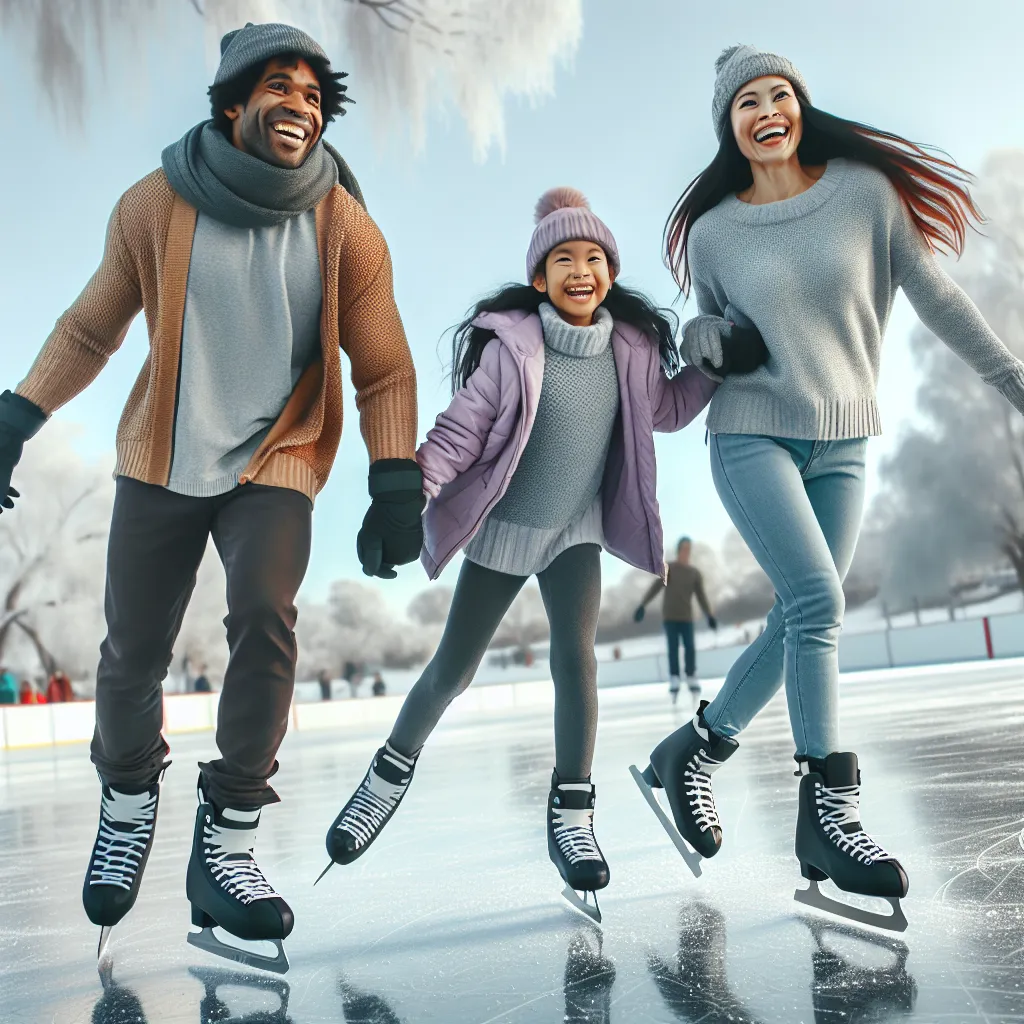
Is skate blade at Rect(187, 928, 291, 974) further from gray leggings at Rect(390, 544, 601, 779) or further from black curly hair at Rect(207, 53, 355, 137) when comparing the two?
black curly hair at Rect(207, 53, 355, 137)

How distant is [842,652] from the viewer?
1428 cm

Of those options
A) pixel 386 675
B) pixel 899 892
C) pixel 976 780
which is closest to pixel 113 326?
pixel 899 892

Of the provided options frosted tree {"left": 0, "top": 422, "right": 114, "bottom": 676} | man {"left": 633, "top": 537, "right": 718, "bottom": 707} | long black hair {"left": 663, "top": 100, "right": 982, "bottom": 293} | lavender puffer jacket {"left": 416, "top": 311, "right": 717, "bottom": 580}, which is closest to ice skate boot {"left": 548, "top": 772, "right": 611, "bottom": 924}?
lavender puffer jacket {"left": 416, "top": 311, "right": 717, "bottom": 580}

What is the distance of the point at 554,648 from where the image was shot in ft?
5.62

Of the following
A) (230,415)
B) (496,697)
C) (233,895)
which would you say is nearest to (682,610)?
(230,415)

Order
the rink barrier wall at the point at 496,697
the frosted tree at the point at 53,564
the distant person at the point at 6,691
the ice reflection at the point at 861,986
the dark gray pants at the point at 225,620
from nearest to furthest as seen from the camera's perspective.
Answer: the ice reflection at the point at 861,986
the dark gray pants at the point at 225,620
the rink barrier wall at the point at 496,697
the distant person at the point at 6,691
the frosted tree at the point at 53,564

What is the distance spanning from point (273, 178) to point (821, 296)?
30.9 inches

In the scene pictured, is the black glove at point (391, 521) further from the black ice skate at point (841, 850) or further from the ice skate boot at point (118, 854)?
the black ice skate at point (841, 850)

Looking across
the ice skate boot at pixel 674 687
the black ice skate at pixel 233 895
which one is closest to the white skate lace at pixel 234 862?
the black ice skate at pixel 233 895

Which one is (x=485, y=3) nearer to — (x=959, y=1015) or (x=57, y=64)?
(x=57, y=64)

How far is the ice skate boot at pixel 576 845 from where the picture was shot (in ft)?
4.78

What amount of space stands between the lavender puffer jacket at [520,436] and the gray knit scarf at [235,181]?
14.2 inches

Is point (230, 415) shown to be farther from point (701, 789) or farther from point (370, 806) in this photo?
point (701, 789)

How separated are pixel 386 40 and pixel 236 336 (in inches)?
483
